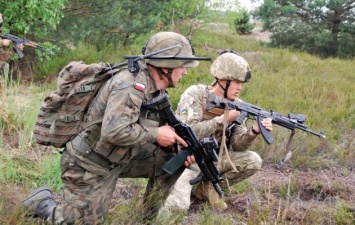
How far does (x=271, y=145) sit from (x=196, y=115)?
83.4 inches

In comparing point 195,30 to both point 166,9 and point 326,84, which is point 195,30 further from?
point 326,84

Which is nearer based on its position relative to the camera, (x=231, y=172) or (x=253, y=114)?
(x=253, y=114)

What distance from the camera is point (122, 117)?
267cm

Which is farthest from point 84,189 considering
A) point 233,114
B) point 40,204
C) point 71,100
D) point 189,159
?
point 233,114

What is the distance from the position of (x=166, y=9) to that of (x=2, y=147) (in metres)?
8.45

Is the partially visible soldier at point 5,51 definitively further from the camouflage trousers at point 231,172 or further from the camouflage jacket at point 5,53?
the camouflage trousers at point 231,172

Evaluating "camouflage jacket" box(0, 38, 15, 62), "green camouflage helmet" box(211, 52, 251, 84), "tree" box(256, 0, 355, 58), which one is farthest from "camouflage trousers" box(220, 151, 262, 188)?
"tree" box(256, 0, 355, 58)

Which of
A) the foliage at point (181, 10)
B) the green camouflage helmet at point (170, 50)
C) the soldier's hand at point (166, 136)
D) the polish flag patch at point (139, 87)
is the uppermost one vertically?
the green camouflage helmet at point (170, 50)

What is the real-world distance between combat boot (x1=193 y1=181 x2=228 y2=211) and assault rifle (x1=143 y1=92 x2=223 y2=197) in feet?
2.15

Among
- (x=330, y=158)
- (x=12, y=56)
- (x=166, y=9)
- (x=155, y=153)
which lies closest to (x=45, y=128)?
(x=155, y=153)

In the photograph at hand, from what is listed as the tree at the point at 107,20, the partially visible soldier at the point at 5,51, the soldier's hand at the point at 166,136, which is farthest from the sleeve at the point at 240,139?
the tree at the point at 107,20

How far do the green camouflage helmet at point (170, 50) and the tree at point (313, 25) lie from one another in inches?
485

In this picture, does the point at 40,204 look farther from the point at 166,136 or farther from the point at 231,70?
the point at 231,70

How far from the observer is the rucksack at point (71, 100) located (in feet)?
9.32
